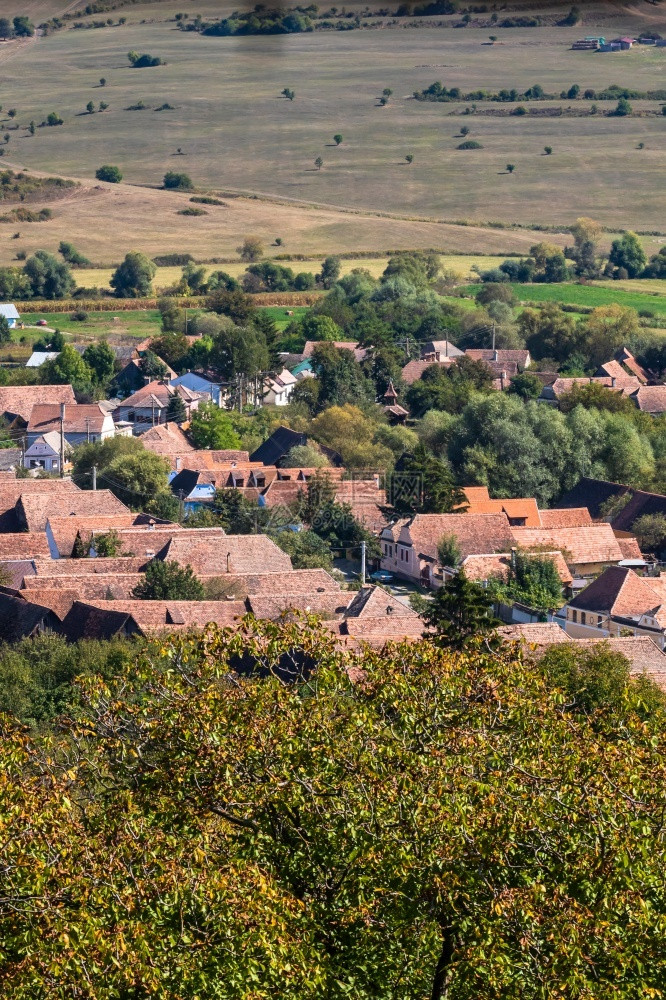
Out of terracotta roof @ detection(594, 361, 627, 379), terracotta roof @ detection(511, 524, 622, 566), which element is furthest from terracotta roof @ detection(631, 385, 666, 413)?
terracotta roof @ detection(511, 524, 622, 566)

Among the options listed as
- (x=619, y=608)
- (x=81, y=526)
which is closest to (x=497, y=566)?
(x=619, y=608)

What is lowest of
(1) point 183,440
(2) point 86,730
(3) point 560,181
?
(3) point 560,181

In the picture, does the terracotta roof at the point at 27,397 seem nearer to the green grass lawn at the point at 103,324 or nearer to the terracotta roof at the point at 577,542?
the green grass lawn at the point at 103,324

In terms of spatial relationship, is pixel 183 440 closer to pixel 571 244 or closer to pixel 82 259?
pixel 82 259

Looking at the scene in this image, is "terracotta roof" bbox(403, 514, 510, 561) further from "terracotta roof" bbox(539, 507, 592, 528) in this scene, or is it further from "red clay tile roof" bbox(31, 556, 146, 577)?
"red clay tile roof" bbox(31, 556, 146, 577)

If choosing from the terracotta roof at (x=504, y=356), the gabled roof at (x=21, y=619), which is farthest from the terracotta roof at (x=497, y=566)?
the terracotta roof at (x=504, y=356)

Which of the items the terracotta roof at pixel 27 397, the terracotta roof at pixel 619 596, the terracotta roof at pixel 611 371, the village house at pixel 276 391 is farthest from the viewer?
the terracotta roof at pixel 611 371

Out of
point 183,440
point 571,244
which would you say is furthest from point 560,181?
point 183,440
